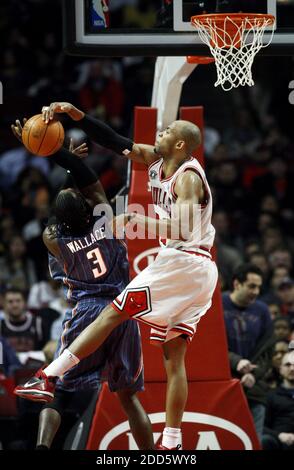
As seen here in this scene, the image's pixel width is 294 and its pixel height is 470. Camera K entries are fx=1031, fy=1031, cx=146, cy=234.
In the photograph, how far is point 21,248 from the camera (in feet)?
41.5

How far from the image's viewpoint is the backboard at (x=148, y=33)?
23.5 feet

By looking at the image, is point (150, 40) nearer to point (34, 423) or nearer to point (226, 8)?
point (226, 8)

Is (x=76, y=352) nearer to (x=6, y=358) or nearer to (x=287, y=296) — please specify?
(x=6, y=358)

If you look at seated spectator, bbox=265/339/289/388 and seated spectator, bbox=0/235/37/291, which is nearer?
seated spectator, bbox=265/339/289/388

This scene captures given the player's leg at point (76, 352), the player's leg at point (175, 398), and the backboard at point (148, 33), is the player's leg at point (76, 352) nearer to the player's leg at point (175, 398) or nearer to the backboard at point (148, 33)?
the player's leg at point (175, 398)

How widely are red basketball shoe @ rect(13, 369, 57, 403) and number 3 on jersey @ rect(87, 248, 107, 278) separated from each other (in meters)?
0.84

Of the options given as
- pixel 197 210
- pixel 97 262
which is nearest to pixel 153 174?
pixel 197 210

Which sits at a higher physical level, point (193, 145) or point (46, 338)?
point (193, 145)

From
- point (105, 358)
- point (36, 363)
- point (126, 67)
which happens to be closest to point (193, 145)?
point (105, 358)

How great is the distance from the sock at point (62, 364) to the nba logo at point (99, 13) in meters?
2.32

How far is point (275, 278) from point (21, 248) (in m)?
3.12

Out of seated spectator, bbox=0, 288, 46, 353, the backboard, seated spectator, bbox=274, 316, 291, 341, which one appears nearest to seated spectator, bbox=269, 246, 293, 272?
seated spectator, bbox=274, 316, 291, 341

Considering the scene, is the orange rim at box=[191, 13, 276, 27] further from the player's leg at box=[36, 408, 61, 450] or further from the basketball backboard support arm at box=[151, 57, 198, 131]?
the player's leg at box=[36, 408, 61, 450]

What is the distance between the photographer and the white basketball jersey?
264 inches
